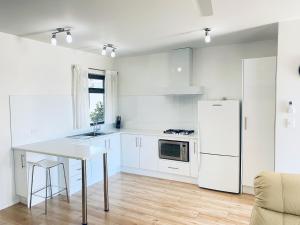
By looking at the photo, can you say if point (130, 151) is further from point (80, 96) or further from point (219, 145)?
point (219, 145)

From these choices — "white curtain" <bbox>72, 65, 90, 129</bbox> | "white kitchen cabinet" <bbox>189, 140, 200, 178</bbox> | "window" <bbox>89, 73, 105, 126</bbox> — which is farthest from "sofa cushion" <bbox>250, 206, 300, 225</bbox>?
"window" <bbox>89, 73, 105, 126</bbox>

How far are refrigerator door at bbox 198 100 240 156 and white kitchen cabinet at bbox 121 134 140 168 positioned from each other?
145cm

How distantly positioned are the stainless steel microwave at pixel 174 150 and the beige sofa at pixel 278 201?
273 centimetres

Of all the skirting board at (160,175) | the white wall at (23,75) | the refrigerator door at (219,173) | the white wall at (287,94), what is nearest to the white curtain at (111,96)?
the white wall at (23,75)

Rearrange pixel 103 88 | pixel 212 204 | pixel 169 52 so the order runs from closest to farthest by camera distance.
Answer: pixel 212 204, pixel 169 52, pixel 103 88

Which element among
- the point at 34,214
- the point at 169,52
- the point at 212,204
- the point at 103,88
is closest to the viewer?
the point at 34,214

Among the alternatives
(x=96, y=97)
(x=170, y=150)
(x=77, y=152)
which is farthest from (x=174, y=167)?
(x=96, y=97)

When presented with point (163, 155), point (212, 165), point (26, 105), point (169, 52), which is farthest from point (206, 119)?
point (26, 105)

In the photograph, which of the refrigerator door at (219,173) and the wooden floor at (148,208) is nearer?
the wooden floor at (148,208)

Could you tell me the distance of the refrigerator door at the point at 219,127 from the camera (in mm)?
3836

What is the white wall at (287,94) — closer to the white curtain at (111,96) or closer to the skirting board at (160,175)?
the skirting board at (160,175)

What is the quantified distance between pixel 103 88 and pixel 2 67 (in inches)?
87.7

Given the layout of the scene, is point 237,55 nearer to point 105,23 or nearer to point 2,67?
point 105,23

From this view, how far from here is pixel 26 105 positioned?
372 cm
